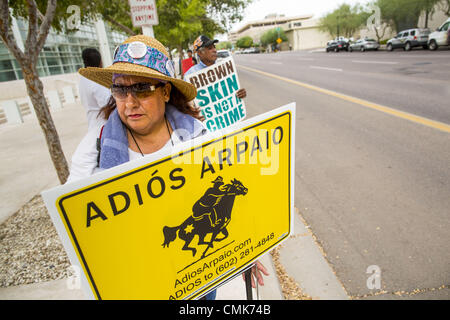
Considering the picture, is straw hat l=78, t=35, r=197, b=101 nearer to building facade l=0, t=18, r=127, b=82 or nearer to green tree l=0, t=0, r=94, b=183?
green tree l=0, t=0, r=94, b=183

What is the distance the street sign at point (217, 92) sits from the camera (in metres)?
3.12

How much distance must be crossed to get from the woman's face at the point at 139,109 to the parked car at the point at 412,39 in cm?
2663

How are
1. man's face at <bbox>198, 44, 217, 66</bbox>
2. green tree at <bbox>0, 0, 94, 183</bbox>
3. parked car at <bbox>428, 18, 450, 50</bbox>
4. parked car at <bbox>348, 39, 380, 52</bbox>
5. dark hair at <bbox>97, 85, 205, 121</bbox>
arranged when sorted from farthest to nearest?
parked car at <bbox>348, 39, 380, 52</bbox> → parked car at <bbox>428, 18, 450, 50</bbox> → man's face at <bbox>198, 44, 217, 66</bbox> → green tree at <bbox>0, 0, 94, 183</bbox> → dark hair at <bbox>97, 85, 205, 121</bbox>

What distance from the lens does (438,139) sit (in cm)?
458

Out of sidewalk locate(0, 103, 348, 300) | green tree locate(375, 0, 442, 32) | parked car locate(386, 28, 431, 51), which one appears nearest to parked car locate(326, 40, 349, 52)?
green tree locate(375, 0, 442, 32)

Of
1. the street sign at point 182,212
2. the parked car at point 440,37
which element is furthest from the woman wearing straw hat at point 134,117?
the parked car at point 440,37

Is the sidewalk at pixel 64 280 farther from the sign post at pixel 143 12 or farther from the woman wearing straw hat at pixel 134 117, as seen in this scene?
the sign post at pixel 143 12

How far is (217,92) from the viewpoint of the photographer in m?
3.22

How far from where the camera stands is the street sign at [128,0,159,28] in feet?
13.3

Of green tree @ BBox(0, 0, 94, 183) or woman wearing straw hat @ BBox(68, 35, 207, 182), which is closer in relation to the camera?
woman wearing straw hat @ BBox(68, 35, 207, 182)

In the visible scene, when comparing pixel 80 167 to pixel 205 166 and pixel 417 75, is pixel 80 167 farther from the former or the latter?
pixel 417 75

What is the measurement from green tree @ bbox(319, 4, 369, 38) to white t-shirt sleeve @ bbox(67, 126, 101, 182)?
159ft

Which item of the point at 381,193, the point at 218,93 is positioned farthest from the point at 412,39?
the point at 218,93
